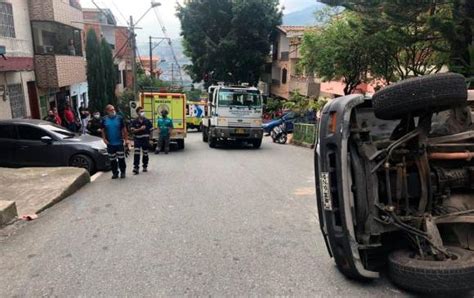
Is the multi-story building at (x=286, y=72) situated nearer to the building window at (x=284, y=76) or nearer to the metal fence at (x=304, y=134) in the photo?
the building window at (x=284, y=76)

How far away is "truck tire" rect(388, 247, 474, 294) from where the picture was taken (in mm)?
3273

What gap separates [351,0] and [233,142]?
1140cm

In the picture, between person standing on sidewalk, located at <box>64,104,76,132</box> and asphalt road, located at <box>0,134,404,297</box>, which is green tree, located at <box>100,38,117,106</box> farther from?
asphalt road, located at <box>0,134,404,297</box>

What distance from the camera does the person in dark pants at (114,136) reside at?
9.69 metres

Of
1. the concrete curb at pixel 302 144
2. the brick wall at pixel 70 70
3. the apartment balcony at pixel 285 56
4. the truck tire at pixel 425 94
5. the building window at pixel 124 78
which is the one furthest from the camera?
the building window at pixel 124 78

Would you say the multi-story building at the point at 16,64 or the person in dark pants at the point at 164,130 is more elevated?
the multi-story building at the point at 16,64

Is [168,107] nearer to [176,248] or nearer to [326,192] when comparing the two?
[176,248]

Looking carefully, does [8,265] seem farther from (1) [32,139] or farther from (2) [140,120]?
(1) [32,139]

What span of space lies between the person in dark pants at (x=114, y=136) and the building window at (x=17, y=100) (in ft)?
28.8

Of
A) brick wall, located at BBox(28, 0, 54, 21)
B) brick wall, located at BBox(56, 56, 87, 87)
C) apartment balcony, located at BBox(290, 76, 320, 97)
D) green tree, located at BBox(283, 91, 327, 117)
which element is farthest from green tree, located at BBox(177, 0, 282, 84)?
brick wall, located at BBox(28, 0, 54, 21)

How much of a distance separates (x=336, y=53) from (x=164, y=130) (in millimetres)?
7358

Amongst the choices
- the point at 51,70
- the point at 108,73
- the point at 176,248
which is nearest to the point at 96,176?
the point at 176,248

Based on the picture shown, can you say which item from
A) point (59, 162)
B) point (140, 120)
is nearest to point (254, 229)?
point (140, 120)

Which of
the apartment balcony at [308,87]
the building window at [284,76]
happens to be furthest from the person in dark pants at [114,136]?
the building window at [284,76]
